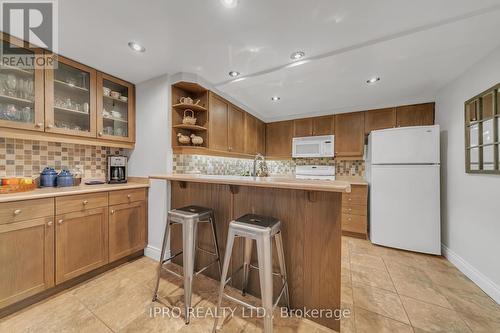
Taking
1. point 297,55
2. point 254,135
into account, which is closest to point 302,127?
point 254,135

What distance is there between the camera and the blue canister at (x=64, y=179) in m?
1.87

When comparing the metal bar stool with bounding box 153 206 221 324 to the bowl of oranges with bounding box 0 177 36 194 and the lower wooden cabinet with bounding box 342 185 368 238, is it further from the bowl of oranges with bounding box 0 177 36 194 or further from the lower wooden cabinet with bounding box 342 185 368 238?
the lower wooden cabinet with bounding box 342 185 368 238

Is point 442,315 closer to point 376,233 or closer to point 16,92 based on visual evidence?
point 376,233

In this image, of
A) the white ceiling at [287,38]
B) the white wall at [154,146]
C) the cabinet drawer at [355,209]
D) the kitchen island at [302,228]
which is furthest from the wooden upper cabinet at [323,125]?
the white wall at [154,146]

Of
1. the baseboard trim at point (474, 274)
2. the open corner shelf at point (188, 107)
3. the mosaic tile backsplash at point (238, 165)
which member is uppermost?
the open corner shelf at point (188, 107)

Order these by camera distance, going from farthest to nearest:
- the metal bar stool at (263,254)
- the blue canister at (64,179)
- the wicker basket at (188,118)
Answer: the wicker basket at (188,118), the blue canister at (64,179), the metal bar stool at (263,254)

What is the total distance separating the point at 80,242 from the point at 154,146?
115cm

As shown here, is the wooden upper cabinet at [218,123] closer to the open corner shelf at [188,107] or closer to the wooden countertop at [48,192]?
the open corner shelf at [188,107]

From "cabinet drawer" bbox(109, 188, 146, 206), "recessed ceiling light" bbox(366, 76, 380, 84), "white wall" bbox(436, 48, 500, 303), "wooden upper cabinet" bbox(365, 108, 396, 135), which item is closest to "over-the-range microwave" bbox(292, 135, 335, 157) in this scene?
"wooden upper cabinet" bbox(365, 108, 396, 135)

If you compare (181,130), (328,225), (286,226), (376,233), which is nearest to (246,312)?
(286,226)

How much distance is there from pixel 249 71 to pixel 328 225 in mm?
1771

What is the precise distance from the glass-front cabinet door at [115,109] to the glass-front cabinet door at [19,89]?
1.51 ft

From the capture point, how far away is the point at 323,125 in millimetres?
3527

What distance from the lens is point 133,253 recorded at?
2.15 metres
